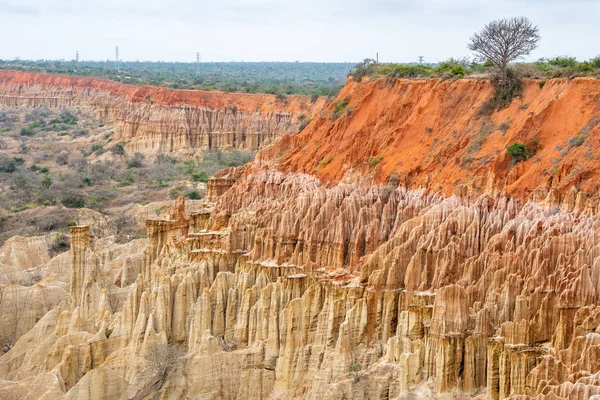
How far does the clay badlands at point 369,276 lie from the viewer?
981 inches

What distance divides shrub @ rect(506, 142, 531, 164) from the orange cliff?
0.18m

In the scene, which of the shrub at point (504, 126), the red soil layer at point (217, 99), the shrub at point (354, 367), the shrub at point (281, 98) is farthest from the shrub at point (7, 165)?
the shrub at point (354, 367)

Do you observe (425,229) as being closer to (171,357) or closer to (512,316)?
(512,316)

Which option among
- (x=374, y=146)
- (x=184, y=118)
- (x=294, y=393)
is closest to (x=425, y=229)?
(x=294, y=393)

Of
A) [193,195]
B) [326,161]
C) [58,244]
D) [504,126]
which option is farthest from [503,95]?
[193,195]

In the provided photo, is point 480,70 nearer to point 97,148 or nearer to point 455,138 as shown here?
point 455,138

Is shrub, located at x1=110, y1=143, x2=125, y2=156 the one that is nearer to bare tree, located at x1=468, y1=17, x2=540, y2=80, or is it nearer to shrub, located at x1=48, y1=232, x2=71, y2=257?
shrub, located at x1=48, y1=232, x2=71, y2=257

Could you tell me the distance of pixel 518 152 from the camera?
100.0 feet

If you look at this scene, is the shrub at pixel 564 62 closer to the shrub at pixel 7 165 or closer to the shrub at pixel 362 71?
the shrub at pixel 362 71

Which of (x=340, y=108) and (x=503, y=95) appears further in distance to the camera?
(x=340, y=108)

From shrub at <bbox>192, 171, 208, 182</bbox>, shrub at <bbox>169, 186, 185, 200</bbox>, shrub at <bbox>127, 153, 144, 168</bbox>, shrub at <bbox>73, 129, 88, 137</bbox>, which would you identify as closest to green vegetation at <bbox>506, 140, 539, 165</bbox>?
shrub at <bbox>169, 186, 185, 200</bbox>

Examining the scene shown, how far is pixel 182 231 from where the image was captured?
3984cm

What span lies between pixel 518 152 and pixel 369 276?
6124mm

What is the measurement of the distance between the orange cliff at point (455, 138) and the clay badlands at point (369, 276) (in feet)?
0.25
